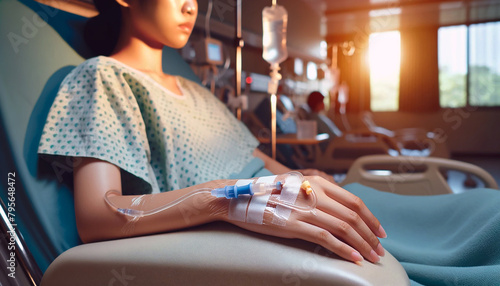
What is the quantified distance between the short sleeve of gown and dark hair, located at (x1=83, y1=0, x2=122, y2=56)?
18 centimetres

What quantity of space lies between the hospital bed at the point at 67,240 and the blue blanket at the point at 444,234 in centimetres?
18

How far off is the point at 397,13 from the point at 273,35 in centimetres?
593

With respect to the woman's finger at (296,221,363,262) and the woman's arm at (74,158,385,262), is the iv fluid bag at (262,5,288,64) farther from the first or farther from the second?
the woman's finger at (296,221,363,262)

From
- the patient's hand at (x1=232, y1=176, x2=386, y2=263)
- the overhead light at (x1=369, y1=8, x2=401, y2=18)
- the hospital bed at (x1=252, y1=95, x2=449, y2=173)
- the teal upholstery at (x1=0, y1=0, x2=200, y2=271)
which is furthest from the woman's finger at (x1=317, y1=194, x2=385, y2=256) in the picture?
the overhead light at (x1=369, y1=8, x2=401, y2=18)

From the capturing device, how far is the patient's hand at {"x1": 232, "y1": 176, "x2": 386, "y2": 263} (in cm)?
57

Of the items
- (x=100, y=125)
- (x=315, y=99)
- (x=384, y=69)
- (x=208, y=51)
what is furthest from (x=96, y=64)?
(x=384, y=69)

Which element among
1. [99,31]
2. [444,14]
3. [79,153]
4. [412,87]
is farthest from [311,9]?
[79,153]

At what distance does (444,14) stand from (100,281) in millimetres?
7514

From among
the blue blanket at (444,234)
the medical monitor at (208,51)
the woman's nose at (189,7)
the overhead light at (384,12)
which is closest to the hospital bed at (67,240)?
the blue blanket at (444,234)

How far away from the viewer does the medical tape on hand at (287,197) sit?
1.93ft

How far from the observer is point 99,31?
1.08 metres

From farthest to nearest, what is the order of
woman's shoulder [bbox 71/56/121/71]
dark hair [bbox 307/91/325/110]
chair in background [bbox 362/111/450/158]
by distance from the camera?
dark hair [bbox 307/91/325/110]
chair in background [bbox 362/111/450/158]
woman's shoulder [bbox 71/56/121/71]

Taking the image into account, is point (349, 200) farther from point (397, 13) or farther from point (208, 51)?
point (397, 13)

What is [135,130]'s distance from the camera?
2.95 feet
